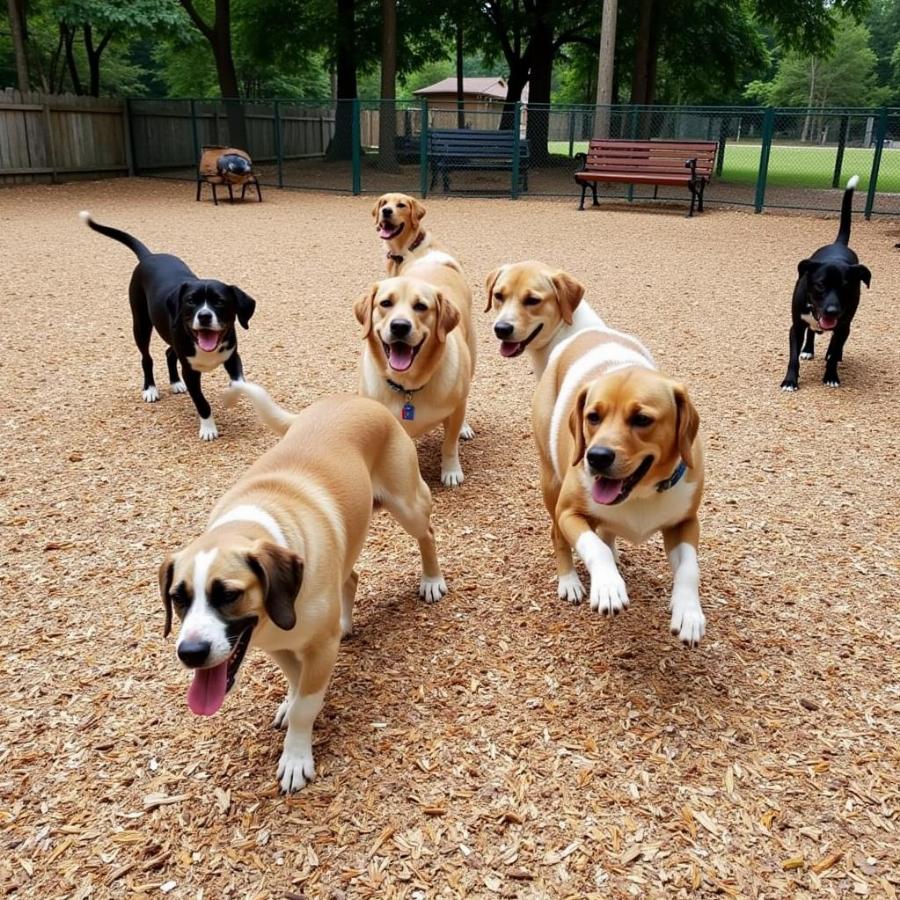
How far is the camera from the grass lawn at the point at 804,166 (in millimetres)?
27103

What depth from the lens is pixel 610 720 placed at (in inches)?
114

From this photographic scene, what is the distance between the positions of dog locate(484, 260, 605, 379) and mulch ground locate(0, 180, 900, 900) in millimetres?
844

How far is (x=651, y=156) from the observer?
60.8 feet

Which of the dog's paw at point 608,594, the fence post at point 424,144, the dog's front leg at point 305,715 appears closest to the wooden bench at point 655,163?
the fence post at point 424,144

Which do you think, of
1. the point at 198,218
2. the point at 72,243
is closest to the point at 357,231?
the point at 198,218

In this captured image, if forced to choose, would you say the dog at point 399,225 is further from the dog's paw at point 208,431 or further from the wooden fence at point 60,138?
the wooden fence at point 60,138

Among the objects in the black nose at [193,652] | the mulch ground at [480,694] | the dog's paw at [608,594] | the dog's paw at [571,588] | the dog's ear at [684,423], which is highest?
the dog's ear at [684,423]

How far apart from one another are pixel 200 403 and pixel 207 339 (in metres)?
0.47

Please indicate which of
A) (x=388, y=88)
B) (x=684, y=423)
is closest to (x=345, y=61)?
(x=388, y=88)

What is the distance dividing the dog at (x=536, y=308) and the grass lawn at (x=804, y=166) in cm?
2218

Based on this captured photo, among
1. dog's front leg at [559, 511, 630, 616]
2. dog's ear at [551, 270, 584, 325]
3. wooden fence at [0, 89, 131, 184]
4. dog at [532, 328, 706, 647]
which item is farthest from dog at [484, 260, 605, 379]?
wooden fence at [0, 89, 131, 184]

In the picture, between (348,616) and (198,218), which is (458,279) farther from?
(198,218)

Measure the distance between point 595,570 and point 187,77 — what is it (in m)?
52.8

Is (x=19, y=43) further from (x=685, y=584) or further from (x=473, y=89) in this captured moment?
(x=473, y=89)
